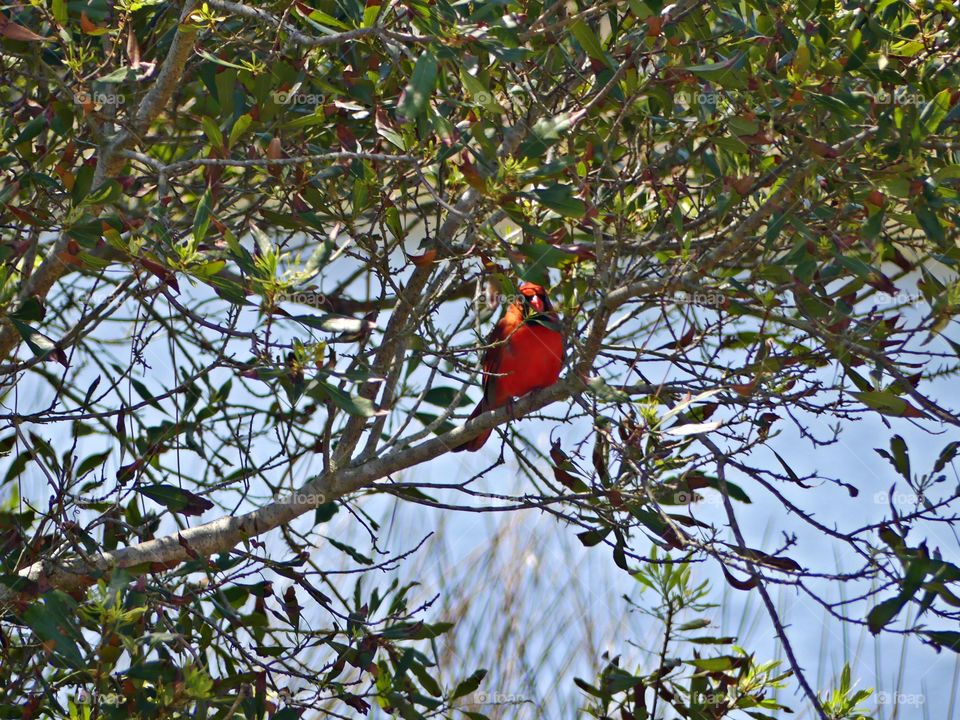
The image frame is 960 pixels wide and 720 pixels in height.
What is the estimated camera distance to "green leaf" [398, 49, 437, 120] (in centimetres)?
177

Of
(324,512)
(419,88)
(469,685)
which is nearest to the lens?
(419,88)

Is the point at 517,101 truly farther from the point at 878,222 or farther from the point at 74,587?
the point at 74,587

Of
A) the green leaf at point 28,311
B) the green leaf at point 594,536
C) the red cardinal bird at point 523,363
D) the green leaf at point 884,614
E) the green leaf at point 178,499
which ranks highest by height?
the red cardinal bird at point 523,363

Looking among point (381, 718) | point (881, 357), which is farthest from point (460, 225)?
point (381, 718)

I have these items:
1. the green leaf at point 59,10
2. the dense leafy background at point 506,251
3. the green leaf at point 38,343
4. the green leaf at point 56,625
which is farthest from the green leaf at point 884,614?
the green leaf at point 59,10

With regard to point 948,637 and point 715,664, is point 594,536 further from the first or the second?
point 948,637

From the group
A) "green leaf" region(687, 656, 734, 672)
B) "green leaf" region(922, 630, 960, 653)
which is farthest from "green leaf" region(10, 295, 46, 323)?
"green leaf" region(922, 630, 960, 653)

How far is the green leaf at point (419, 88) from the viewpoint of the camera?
1770 millimetres

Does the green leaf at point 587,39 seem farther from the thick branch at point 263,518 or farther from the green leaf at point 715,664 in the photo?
the green leaf at point 715,664

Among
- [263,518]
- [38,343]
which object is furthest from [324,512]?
[38,343]

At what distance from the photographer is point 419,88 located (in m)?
1.79

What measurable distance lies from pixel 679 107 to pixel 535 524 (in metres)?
2.54

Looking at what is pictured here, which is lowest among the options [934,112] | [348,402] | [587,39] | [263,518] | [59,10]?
[348,402]

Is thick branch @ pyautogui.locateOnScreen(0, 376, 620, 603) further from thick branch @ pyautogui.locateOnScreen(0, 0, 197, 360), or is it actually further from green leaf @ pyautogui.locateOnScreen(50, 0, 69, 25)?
green leaf @ pyautogui.locateOnScreen(50, 0, 69, 25)
